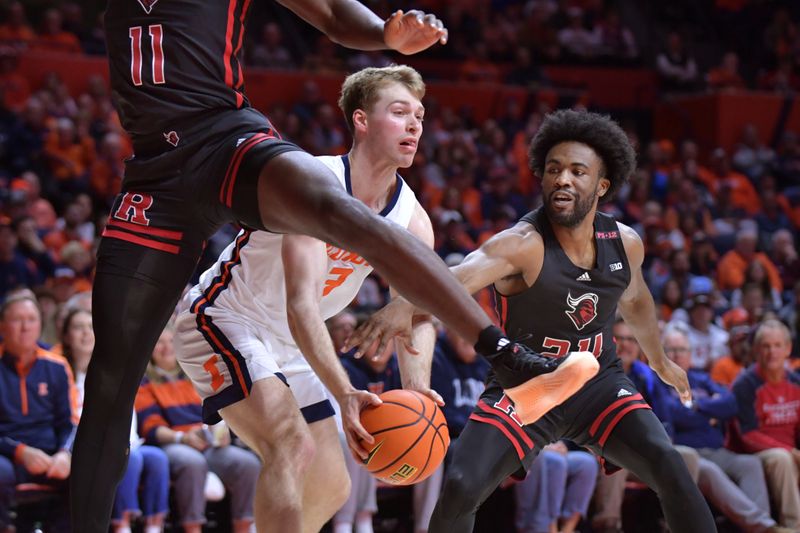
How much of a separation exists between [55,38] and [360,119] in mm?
9876

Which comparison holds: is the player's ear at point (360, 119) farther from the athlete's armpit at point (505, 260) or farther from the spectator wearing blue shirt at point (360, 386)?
the spectator wearing blue shirt at point (360, 386)

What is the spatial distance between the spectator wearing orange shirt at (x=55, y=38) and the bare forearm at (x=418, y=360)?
10027 mm

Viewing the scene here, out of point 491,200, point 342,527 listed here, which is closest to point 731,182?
point 491,200

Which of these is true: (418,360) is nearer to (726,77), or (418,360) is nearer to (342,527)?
(342,527)

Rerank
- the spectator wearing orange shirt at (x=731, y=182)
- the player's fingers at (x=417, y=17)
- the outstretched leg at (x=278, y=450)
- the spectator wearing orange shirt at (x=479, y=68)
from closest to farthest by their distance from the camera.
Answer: the player's fingers at (x=417, y=17) → the outstretched leg at (x=278, y=450) → the spectator wearing orange shirt at (x=731, y=182) → the spectator wearing orange shirt at (x=479, y=68)

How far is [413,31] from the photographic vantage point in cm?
351

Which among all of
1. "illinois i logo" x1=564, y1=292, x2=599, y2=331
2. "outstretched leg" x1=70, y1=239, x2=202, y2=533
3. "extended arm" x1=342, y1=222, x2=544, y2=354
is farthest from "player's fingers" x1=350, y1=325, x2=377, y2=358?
"illinois i logo" x1=564, y1=292, x2=599, y2=331

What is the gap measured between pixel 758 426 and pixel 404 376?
5084 millimetres

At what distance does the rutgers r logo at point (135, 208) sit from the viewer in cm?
372

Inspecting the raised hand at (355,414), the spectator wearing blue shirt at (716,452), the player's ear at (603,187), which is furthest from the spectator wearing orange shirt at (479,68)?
the raised hand at (355,414)

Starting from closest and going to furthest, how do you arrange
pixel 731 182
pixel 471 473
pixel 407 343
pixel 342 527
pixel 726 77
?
pixel 407 343 < pixel 471 473 < pixel 342 527 < pixel 731 182 < pixel 726 77

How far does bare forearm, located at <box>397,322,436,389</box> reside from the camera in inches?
172

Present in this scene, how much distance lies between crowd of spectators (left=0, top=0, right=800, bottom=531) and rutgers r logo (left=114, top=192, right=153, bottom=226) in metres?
3.47

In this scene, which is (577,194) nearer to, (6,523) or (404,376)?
(404,376)
